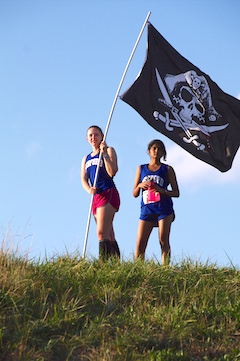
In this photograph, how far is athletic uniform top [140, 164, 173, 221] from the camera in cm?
806

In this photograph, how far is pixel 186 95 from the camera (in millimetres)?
9750

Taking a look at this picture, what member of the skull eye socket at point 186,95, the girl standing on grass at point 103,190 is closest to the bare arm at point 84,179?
the girl standing on grass at point 103,190

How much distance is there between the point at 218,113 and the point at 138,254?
352 cm

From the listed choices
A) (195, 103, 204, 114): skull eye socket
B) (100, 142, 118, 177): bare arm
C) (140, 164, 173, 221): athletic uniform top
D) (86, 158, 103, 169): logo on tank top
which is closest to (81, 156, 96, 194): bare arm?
(86, 158, 103, 169): logo on tank top

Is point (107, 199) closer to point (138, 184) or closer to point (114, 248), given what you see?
point (138, 184)

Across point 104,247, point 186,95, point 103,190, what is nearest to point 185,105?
point 186,95

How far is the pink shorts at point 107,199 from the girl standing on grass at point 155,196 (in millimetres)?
336

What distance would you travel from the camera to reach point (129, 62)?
9094 millimetres

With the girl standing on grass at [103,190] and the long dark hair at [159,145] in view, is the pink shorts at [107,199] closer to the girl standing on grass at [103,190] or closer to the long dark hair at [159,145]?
the girl standing on grass at [103,190]

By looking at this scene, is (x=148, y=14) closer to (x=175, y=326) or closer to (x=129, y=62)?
(x=129, y=62)

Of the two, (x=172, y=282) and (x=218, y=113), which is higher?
(x=218, y=113)

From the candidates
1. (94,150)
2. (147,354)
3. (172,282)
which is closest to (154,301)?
(172,282)

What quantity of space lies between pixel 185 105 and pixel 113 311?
15.4 feet

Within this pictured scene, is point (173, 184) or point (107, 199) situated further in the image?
point (173, 184)
